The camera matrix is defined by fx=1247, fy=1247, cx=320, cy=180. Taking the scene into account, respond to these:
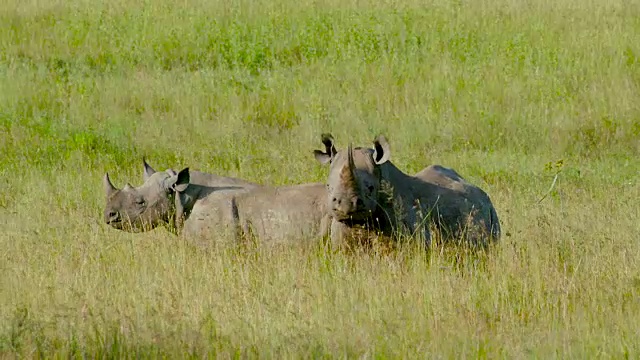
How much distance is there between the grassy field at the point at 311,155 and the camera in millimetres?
7536

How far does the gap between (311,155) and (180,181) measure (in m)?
5.15

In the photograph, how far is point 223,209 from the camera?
1048 centimetres

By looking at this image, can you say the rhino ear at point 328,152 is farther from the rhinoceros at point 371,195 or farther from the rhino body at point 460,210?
the rhino body at point 460,210

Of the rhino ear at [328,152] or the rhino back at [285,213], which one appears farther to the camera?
the rhino back at [285,213]

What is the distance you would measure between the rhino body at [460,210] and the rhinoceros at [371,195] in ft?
0.41

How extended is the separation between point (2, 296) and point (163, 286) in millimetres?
1090

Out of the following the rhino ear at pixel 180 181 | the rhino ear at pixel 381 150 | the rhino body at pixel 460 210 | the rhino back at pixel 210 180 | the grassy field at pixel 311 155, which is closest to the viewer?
the grassy field at pixel 311 155

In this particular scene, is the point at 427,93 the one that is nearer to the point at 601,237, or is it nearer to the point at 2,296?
the point at 601,237

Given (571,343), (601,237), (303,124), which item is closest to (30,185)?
(303,124)

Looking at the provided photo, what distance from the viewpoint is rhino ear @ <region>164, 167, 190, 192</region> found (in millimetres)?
10500

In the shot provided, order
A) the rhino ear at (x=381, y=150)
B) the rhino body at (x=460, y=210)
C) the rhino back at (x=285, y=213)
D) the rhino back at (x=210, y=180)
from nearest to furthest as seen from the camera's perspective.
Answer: the rhino ear at (x=381, y=150) < the rhino body at (x=460, y=210) < the rhino back at (x=285, y=213) < the rhino back at (x=210, y=180)

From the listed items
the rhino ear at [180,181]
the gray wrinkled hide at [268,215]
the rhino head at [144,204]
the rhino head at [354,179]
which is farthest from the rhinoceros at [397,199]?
the rhino head at [144,204]

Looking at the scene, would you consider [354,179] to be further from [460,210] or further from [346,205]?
→ [460,210]

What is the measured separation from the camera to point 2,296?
332 inches
